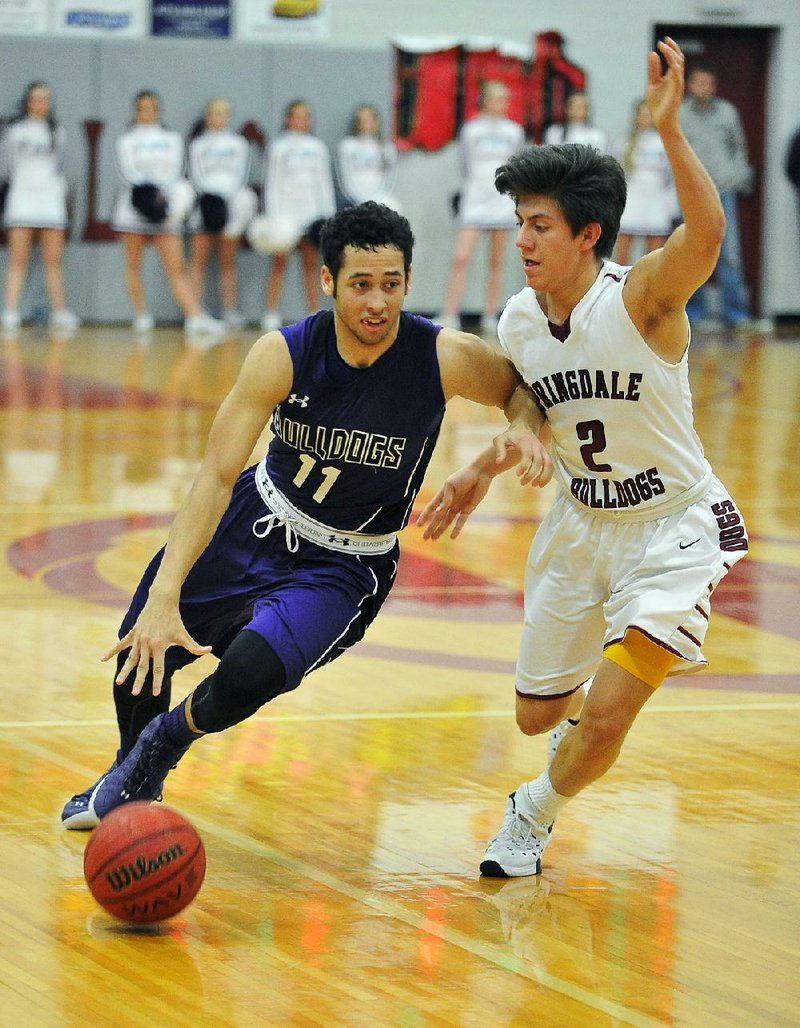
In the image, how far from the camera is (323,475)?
16.3ft

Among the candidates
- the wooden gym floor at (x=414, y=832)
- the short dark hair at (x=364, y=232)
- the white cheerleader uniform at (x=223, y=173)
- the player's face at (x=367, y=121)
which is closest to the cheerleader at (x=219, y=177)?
the white cheerleader uniform at (x=223, y=173)

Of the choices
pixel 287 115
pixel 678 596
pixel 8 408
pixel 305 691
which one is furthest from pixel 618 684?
pixel 287 115

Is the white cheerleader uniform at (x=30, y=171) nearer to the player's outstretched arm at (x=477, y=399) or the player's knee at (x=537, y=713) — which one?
the player's outstretched arm at (x=477, y=399)

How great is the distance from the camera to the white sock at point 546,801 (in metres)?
4.73

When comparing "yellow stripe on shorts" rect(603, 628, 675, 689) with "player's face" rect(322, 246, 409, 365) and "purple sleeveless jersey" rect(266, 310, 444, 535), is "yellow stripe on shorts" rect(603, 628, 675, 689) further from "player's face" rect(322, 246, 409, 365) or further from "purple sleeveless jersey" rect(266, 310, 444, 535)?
"player's face" rect(322, 246, 409, 365)

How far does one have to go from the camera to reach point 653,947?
13.8ft

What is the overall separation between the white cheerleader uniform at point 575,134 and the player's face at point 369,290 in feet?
48.8

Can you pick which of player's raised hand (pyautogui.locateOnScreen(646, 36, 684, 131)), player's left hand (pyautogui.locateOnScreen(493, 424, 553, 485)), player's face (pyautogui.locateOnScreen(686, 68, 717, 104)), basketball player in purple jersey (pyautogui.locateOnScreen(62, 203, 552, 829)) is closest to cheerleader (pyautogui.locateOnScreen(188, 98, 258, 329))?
player's face (pyautogui.locateOnScreen(686, 68, 717, 104))

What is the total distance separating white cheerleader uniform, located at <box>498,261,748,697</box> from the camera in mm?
4625

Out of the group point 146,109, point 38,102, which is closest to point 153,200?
point 146,109

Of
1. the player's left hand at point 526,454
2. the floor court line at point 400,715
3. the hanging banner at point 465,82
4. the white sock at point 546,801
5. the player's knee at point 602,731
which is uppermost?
the hanging banner at point 465,82

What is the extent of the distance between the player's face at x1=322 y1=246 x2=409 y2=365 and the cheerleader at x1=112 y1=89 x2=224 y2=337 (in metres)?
14.0

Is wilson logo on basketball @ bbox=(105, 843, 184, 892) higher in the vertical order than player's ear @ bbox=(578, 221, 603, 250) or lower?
lower

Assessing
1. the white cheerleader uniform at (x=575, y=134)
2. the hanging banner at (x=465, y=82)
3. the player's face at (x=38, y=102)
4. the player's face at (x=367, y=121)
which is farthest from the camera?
the hanging banner at (x=465, y=82)
